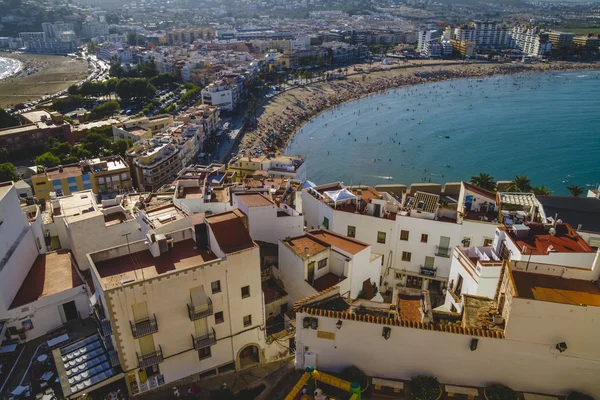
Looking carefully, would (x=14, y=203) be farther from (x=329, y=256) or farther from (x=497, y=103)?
(x=497, y=103)

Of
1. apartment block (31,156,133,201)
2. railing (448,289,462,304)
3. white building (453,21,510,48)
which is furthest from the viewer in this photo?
white building (453,21,510,48)

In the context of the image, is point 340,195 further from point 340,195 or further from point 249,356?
point 249,356

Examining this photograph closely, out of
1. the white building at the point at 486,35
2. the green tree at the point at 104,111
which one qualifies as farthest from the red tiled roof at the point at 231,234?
the white building at the point at 486,35

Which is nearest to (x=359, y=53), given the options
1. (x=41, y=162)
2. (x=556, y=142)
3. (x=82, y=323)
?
(x=556, y=142)

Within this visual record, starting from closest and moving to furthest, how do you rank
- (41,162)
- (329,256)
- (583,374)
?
1. (583,374)
2. (329,256)
3. (41,162)

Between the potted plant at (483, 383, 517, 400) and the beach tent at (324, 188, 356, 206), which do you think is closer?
the potted plant at (483, 383, 517, 400)

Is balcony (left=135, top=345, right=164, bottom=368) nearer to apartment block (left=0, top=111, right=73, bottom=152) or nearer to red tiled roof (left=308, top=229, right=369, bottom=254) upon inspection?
red tiled roof (left=308, top=229, right=369, bottom=254)

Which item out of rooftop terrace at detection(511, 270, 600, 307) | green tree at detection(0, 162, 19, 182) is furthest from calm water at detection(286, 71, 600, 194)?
rooftop terrace at detection(511, 270, 600, 307)
